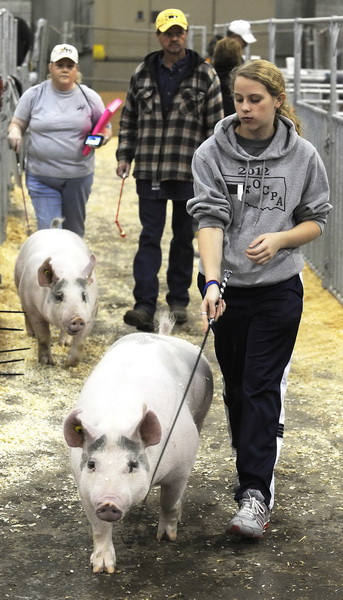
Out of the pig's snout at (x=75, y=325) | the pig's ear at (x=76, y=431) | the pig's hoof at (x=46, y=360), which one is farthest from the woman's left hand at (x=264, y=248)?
the pig's hoof at (x=46, y=360)

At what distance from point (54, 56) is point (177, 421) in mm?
4248

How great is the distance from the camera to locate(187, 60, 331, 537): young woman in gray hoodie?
4.08 metres

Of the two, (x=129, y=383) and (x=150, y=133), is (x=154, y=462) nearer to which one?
(x=129, y=383)

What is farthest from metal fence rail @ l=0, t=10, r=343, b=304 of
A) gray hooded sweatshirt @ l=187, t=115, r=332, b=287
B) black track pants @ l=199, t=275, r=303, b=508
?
black track pants @ l=199, t=275, r=303, b=508

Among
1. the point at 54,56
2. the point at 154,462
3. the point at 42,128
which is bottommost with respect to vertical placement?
the point at 154,462

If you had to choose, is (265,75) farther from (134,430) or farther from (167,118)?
(167,118)

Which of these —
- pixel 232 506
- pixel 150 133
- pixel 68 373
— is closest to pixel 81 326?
pixel 68 373

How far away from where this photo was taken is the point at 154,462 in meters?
3.81

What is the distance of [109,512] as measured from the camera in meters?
3.50

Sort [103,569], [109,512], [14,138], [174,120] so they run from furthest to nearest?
1. [14,138]
2. [174,120]
3. [103,569]
4. [109,512]

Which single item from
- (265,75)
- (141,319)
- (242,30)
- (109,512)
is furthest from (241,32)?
(109,512)

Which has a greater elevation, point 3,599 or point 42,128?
point 42,128

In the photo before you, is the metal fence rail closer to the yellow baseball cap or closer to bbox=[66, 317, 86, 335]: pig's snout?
the yellow baseball cap

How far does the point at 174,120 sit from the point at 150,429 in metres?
3.98
